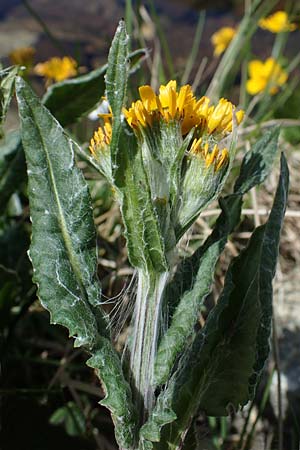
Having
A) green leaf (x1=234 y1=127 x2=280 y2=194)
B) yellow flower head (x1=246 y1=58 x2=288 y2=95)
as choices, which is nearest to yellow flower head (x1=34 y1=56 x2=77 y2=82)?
yellow flower head (x1=246 y1=58 x2=288 y2=95)

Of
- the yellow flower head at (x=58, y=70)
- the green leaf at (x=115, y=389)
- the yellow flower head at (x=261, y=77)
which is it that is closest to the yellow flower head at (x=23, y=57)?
the yellow flower head at (x=58, y=70)

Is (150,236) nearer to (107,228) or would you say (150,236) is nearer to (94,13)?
(107,228)

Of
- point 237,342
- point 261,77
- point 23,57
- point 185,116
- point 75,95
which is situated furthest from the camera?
point 261,77

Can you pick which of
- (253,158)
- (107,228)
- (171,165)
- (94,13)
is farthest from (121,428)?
(94,13)

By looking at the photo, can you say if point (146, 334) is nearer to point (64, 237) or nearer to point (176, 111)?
point (64, 237)

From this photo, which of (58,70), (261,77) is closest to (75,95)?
(58,70)

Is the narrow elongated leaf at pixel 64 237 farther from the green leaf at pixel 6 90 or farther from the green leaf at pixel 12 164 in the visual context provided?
the green leaf at pixel 12 164

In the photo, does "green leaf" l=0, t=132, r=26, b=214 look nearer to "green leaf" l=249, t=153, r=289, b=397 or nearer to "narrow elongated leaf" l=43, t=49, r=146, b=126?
"narrow elongated leaf" l=43, t=49, r=146, b=126
